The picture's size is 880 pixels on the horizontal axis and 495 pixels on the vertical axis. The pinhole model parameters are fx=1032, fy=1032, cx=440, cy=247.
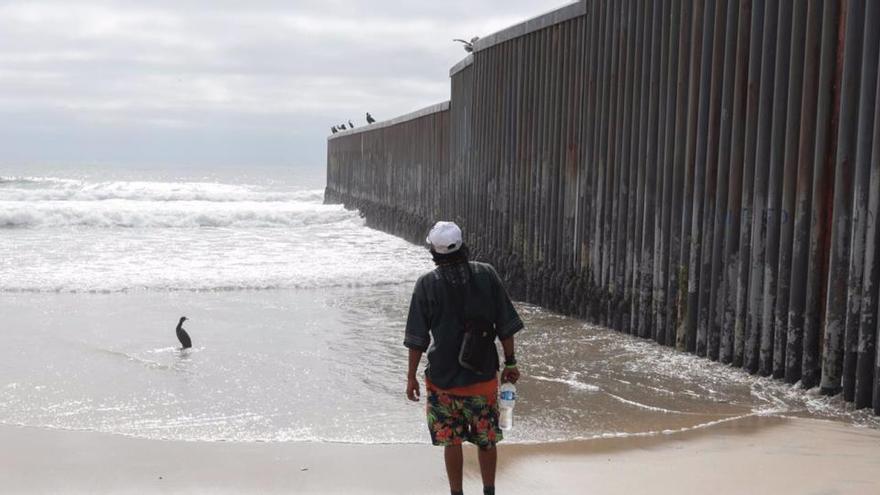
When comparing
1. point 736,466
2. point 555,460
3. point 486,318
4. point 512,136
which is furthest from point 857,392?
point 512,136

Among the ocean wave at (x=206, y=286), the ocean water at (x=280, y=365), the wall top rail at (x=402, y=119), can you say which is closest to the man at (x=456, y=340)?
the ocean water at (x=280, y=365)

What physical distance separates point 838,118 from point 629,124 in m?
3.34

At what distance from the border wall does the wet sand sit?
111 centimetres

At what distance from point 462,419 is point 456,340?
0.41m

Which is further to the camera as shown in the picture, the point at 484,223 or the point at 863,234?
the point at 484,223

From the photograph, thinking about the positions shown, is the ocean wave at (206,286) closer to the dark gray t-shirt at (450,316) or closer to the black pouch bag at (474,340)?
the dark gray t-shirt at (450,316)

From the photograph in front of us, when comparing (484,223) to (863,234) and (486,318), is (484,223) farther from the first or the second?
(486,318)

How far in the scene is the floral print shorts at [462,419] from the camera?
16.8ft

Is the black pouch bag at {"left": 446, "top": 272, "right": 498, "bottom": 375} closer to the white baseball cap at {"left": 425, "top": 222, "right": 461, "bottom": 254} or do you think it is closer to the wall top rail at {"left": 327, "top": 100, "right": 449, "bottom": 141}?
the white baseball cap at {"left": 425, "top": 222, "right": 461, "bottom": 254}

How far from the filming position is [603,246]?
11.2 metres

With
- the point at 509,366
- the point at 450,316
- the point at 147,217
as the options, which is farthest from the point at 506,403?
the point at 147,217

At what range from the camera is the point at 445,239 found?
501 cm

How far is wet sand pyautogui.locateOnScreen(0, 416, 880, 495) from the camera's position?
5.78 meters

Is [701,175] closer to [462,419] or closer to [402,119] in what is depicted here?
[462,419]
